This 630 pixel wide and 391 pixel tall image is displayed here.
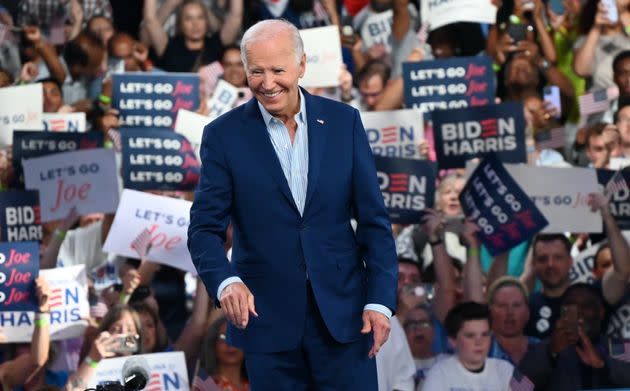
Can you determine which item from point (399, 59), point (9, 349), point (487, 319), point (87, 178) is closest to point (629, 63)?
point (399, 59)

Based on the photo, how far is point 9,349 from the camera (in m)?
7.34

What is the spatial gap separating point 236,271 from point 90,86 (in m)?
6.25

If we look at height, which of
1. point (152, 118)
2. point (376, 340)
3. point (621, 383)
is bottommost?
point (621, 383)

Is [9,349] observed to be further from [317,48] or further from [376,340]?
[376,340]

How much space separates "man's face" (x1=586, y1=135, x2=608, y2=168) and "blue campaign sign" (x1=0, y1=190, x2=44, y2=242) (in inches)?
125

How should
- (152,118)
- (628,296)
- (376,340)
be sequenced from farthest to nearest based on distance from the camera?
(152,118) < (628,296) < (376,340)

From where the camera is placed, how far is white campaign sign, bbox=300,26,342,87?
29.1 ft

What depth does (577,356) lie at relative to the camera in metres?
7.12

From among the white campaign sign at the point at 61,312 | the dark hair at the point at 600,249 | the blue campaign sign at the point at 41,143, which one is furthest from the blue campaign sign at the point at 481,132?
the white campaign sign at the point at 61,312

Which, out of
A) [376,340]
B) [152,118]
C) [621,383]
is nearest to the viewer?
[376,340]

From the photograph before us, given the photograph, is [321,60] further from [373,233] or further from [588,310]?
[373,233]

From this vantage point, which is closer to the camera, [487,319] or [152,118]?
[487,319]

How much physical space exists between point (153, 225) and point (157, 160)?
A: 0.75 metres

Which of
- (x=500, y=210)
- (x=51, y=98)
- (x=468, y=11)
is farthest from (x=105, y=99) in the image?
(x=500, y=210)
